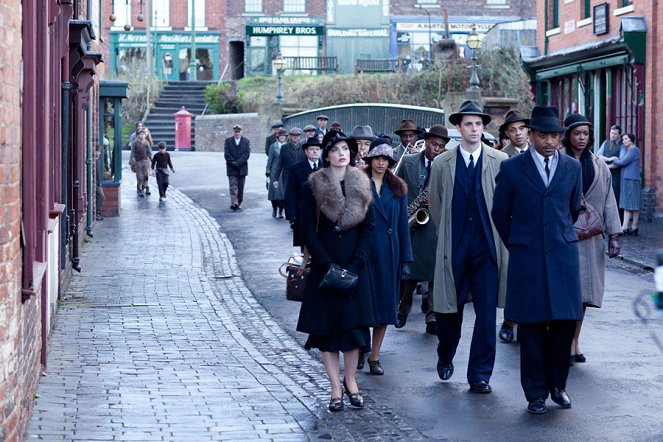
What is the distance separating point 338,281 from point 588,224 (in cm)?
253

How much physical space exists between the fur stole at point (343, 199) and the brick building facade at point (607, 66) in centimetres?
1751

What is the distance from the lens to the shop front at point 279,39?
59250 millimetres

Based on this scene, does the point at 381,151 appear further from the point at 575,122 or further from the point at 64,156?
the point at 64,156

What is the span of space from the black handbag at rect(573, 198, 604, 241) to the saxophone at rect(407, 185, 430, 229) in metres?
1.86

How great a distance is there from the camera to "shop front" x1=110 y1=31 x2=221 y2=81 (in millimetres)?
60000

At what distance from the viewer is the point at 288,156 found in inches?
929

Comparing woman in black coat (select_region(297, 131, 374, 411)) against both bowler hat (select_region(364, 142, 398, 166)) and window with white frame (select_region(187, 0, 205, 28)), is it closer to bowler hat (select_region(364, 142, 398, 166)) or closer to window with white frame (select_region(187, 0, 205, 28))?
bowler hat (select_region(364, 142, 398, 166))

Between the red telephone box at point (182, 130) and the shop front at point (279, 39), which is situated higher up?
the shop front at point (279, 39)

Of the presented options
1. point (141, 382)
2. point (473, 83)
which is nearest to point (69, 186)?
point (141, 382)

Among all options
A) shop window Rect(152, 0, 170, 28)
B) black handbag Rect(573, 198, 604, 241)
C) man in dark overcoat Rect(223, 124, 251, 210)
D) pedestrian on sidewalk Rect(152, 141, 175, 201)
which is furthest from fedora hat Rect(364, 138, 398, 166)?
shop window Rect(152, 0, 170, 28)

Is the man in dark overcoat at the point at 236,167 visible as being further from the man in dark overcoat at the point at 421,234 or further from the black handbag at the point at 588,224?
the black handbag at the point at 588,224

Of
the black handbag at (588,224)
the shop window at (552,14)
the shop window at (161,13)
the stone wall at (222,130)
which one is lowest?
the black handbag at (588,224)

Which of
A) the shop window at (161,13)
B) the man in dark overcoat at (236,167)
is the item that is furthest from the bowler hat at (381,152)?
the shop window at (161,13)

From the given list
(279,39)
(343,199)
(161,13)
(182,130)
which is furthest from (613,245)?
(161,13)
